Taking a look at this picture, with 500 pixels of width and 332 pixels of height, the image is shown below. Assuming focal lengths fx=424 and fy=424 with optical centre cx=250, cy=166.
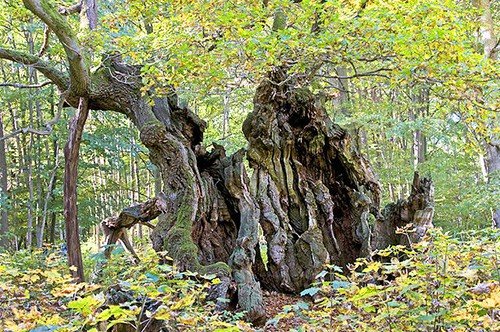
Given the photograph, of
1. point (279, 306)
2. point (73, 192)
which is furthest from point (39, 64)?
point (279, 306)

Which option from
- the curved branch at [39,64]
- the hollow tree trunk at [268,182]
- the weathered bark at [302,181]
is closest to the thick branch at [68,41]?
the hollow tree trunk at [268,182]

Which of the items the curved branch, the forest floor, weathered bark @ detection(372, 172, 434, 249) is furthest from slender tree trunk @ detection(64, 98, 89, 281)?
weathered bark @ detection(372, 172, 434, 249)

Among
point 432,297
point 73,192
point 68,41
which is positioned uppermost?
point 68,41

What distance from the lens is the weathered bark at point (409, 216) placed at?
5.30 meters

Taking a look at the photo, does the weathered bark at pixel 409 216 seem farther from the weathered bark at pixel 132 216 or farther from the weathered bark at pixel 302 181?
the weathered bark at pixel 132 216

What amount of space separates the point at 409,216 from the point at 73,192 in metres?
4.46

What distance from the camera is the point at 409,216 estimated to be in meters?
5.54

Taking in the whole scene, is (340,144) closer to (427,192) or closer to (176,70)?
(427,192)

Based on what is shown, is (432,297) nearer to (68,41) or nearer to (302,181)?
(302,181)

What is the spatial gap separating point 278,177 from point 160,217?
5.98 ft

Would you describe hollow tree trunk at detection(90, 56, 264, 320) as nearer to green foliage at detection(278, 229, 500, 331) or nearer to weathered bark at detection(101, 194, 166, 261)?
weathered bark at detection(101, 194, 166, 261)

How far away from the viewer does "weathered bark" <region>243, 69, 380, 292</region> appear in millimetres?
5695

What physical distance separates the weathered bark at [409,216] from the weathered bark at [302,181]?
21 centimetres

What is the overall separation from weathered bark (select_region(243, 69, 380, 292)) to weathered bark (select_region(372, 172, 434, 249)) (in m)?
0.21
